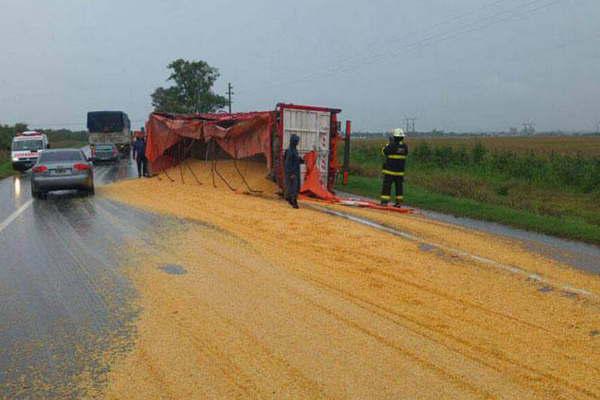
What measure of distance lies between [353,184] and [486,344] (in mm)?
14655

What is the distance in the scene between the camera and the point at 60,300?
581 centimetres

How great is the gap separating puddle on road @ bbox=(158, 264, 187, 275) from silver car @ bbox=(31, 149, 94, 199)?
31.3 feet

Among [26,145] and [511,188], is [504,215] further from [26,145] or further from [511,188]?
[26,145]

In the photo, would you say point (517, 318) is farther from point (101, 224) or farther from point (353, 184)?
point (353, 184)

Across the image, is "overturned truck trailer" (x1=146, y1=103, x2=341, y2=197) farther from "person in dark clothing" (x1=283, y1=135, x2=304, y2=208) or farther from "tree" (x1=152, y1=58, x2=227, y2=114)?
"tree" (x1=152, y1=58, x2=227, y2=114)

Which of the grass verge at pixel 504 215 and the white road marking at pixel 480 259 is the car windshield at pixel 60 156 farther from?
the white road marking at pixel 480 259

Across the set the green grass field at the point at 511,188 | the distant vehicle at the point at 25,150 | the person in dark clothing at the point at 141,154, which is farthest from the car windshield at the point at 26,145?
the green grass field at the point at 511,188

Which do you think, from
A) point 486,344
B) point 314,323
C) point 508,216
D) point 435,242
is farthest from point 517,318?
point 508,216

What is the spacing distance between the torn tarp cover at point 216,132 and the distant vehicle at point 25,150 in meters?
10.2

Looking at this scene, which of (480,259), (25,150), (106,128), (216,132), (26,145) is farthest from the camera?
(106,128)

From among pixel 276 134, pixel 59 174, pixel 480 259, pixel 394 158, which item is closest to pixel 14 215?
pixel 59 174

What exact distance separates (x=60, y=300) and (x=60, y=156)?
1121 centimetres

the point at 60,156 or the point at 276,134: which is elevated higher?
the point at 276,134

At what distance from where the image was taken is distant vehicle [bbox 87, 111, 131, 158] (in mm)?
34750
